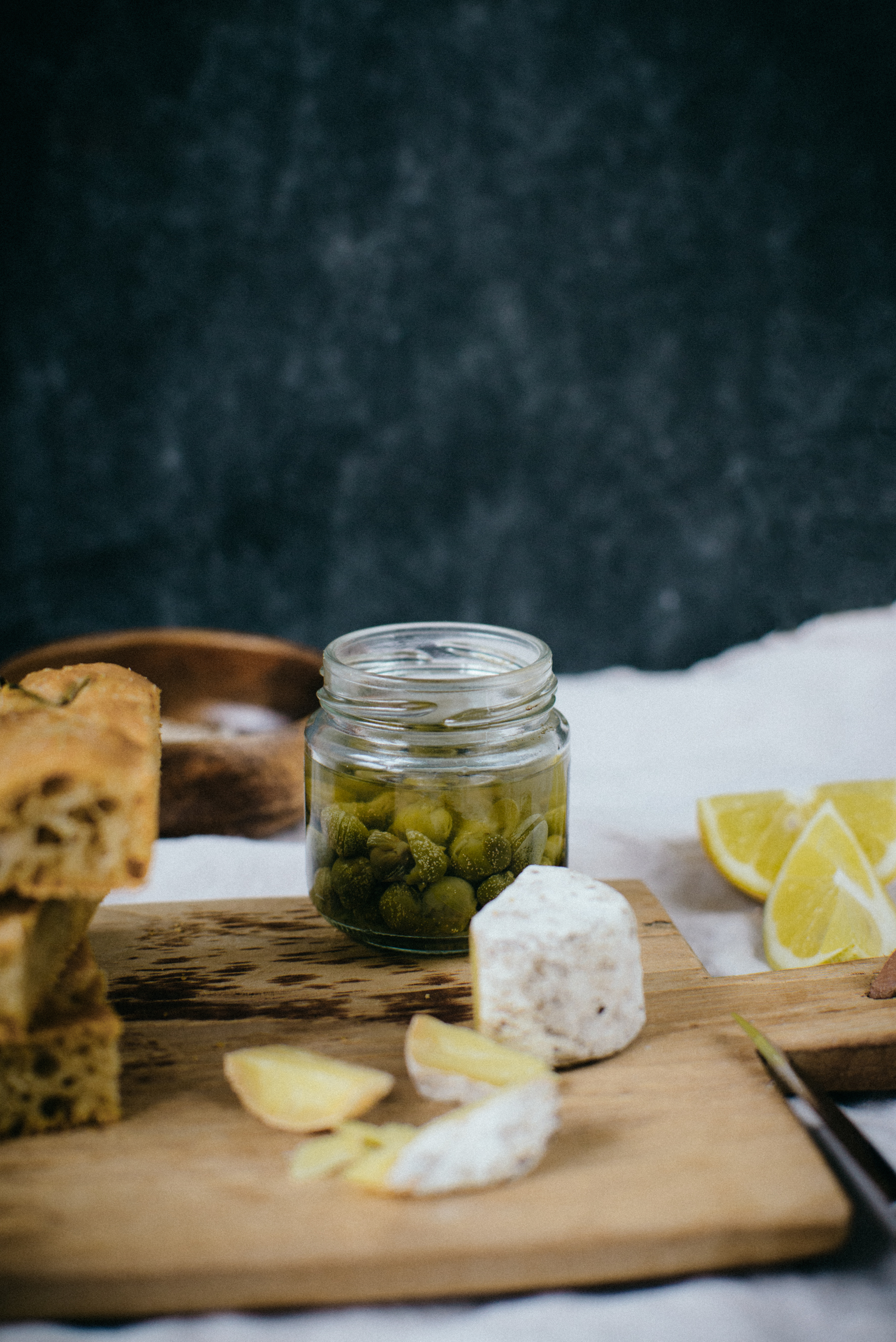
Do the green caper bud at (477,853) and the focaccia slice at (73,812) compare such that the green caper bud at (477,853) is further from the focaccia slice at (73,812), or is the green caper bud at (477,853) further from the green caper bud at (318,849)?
the focaccia slice at (73,812)

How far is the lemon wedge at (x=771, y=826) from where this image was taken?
4.58 ft

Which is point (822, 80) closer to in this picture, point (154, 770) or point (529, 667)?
point (529, 667)

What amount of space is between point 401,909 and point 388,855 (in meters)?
0.06

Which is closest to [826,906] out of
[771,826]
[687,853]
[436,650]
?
[771,826]

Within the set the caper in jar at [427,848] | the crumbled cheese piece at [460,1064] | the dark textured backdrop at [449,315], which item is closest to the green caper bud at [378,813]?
the caper in jar at [427,848]

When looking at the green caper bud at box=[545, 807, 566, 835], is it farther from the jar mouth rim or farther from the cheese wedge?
the cheese wedge

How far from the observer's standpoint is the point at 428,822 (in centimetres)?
108

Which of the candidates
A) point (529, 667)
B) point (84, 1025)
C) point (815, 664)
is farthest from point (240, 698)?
point (815, 664)

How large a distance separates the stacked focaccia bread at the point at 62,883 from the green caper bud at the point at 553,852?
1.42ft

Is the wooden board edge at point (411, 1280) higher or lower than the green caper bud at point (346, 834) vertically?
lower

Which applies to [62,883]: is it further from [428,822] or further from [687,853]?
[687,853]

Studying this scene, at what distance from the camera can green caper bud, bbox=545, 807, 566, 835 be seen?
1.16 meters

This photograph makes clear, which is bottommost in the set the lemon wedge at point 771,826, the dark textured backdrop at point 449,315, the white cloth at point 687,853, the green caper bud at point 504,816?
the white cloth at point 687,853

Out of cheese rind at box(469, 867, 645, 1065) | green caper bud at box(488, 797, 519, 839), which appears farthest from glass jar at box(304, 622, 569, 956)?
cheese rind at box(469, 867, 645, 1065)
